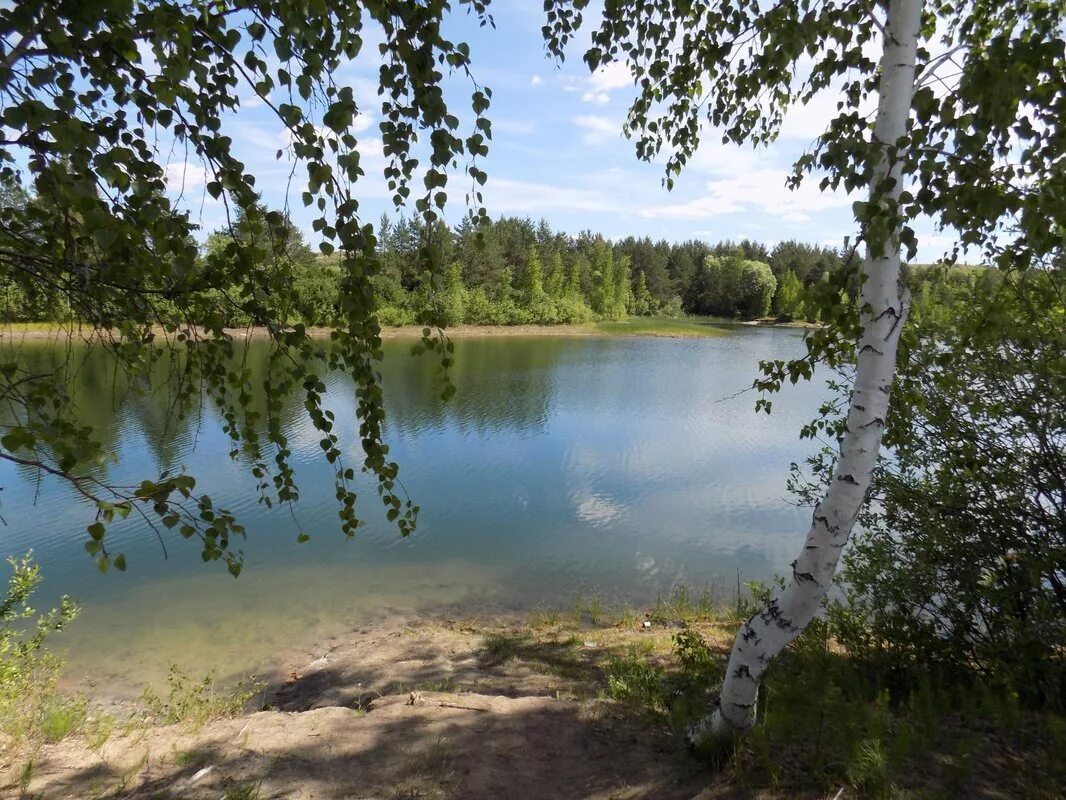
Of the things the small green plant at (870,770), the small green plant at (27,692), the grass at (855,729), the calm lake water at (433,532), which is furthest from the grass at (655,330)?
the small green plant at (870,770)

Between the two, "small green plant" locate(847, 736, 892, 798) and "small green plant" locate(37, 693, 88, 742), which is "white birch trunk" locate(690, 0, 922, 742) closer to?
"small green plant" locate(847, 736, 892, 798)

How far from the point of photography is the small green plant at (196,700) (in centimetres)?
514

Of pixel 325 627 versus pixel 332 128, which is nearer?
pixel 332 128

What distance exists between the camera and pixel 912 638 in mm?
4566

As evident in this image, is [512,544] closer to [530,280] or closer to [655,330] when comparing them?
[655,330]

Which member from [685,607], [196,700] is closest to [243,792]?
[196,700]

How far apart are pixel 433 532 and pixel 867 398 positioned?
29.6 ft

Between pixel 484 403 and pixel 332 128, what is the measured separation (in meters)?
20.9

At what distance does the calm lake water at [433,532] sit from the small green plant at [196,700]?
0.46 m

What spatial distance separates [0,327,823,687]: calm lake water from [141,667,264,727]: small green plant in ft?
1.52

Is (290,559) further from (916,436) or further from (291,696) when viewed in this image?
(916,436)

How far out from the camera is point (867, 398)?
9.12 ft

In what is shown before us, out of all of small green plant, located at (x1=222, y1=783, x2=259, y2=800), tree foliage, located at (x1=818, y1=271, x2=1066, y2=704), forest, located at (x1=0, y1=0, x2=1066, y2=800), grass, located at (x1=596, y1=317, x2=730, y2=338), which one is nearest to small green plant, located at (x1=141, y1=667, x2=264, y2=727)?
forest, located at (x1=0, y1=0, x2=1066, y2=800)

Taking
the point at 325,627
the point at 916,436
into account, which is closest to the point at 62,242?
the point at 916,436
